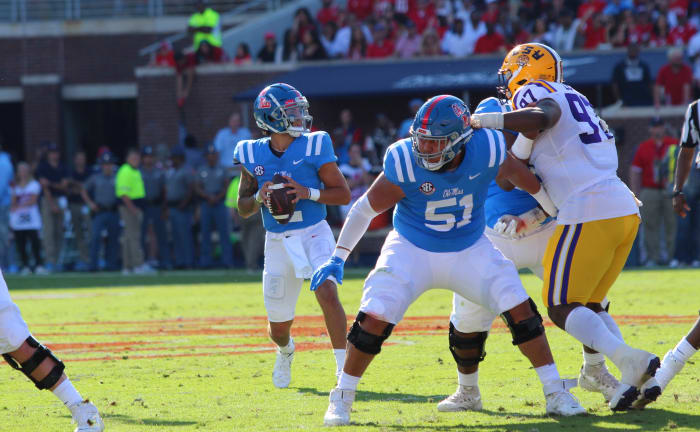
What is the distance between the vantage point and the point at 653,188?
1680 centimetres

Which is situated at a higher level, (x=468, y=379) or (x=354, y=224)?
(x=354, y=224)

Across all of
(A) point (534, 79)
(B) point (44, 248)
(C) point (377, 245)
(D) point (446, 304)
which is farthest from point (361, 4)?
(A) point (534, 79)

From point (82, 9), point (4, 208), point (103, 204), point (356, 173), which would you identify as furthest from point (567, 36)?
point (82, 9)

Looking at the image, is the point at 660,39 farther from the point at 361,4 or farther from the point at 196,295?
the point at 196,295

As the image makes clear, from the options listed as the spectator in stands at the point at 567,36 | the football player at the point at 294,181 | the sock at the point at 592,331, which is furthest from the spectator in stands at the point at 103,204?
the sock at the point at 592,331

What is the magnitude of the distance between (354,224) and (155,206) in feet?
43.7

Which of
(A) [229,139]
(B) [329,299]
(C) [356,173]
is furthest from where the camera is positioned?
(A) [229,139]

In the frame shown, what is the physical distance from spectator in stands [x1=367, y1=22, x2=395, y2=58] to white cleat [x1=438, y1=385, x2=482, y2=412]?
1544cm

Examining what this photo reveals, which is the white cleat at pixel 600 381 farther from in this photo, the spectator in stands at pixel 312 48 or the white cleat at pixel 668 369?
the spectator in stands at pixel 312 48

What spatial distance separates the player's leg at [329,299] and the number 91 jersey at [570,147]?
68.2 inches

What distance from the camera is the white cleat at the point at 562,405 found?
5.73 m

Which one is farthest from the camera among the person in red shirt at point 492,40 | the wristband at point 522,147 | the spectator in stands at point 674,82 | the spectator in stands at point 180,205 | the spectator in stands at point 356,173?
the person in red shirt at point 492,40

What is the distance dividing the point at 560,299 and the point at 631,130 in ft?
43.8

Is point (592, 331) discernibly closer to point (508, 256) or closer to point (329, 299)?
point (508, 256)
